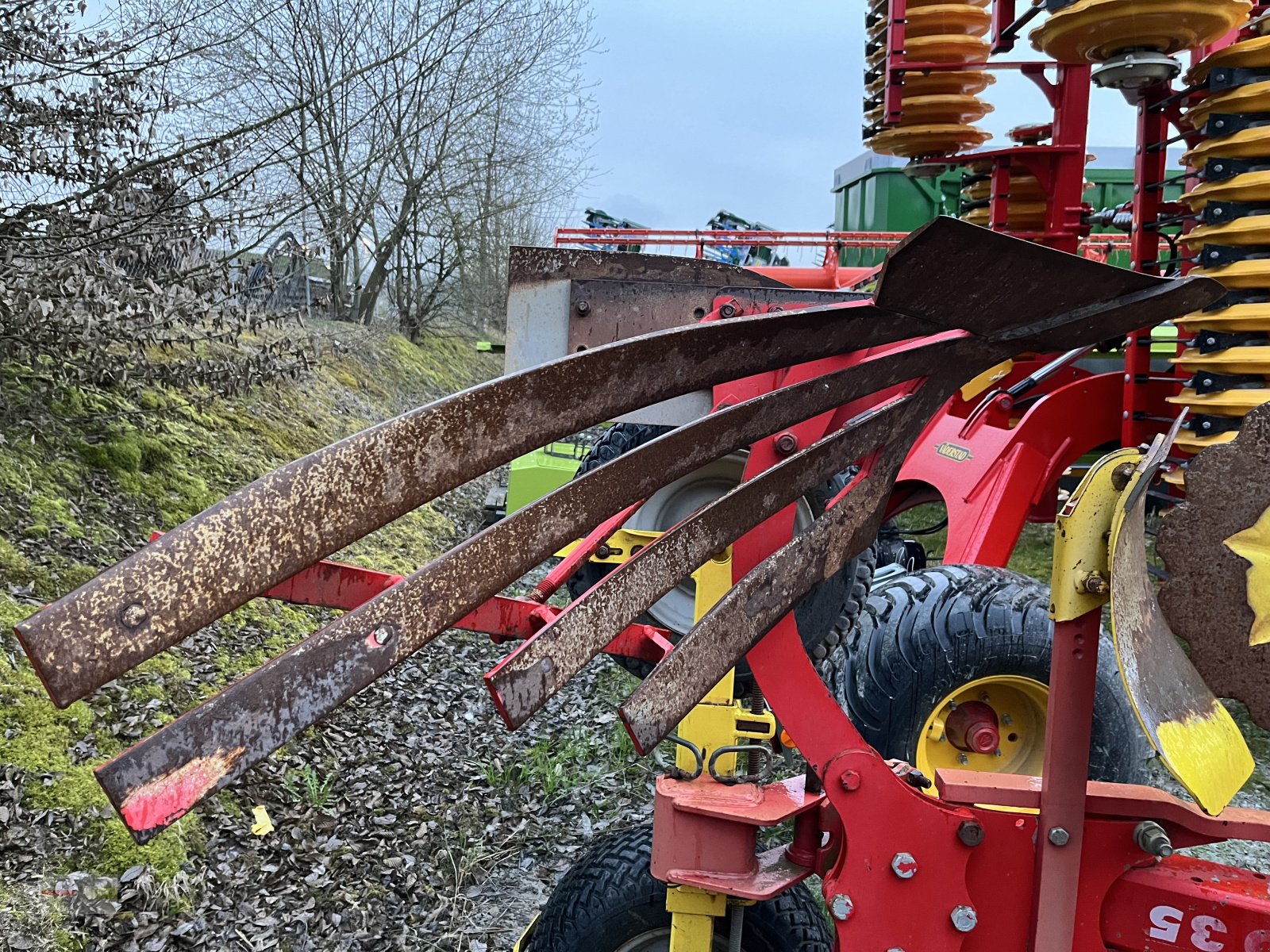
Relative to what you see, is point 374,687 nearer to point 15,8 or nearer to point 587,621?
point 15,8

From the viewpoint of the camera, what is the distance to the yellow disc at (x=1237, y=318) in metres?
3.04

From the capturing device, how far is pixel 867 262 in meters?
13.0

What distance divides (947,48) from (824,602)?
12.4 feet

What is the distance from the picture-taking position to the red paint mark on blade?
1106 mm

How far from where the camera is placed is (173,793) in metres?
1.13

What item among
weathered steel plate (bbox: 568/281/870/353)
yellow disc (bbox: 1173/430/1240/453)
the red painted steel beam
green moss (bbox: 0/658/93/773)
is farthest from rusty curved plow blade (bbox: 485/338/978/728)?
green moss (bbox: 0/658/93/773)

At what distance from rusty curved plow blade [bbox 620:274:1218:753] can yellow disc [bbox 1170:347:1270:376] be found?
1.60m

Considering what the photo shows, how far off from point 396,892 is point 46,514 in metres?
2.47

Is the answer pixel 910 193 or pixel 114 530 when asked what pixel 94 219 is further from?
pixel 910 193

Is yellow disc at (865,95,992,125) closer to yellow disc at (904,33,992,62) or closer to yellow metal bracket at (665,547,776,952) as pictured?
yellow disc at (904,33,992,62)

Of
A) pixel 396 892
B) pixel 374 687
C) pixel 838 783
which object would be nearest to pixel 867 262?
pixel 374 687

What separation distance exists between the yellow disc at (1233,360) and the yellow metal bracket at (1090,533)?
5.56ft

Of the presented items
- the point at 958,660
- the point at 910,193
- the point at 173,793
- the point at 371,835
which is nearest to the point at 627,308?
the point at 173,793

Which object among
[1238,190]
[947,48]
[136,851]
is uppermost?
[947,48]
